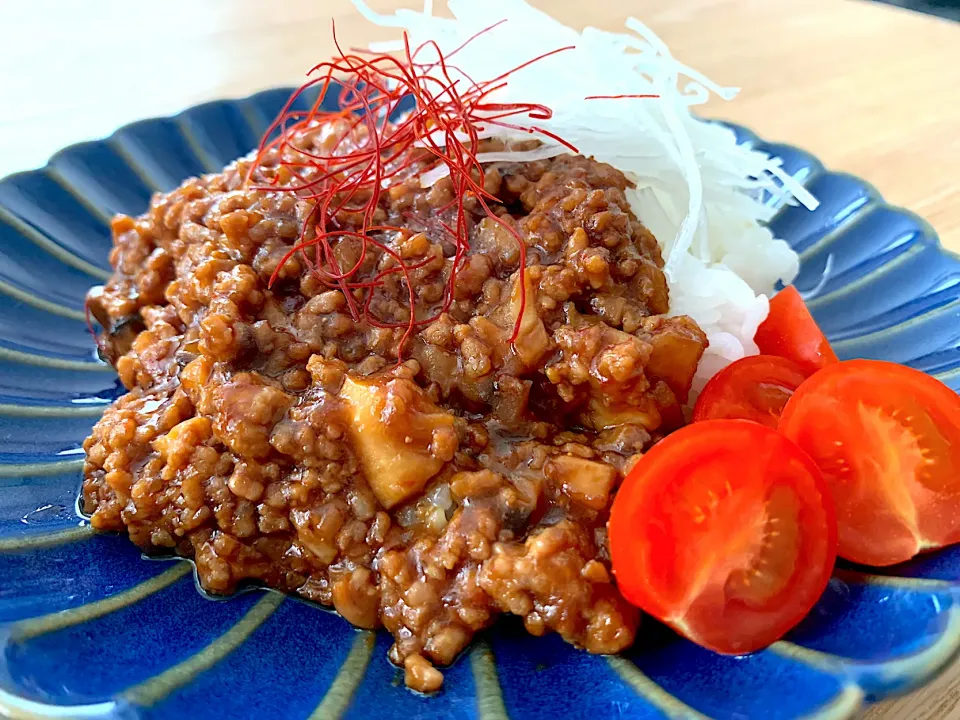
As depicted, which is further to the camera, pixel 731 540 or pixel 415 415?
pixel 415 415

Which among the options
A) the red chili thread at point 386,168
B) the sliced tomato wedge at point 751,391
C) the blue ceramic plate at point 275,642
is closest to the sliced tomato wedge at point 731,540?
the blue ceramic plate at point 275,642

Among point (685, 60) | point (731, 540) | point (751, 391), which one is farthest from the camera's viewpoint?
point (685, 60)

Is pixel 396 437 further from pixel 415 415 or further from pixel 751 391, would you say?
pixel 751 391

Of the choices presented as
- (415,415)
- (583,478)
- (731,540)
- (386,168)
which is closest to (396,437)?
(415,415)

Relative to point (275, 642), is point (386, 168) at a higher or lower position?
higher

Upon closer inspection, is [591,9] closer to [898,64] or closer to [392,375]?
[898,64]

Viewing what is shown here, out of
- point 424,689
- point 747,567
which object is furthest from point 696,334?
point 424,689
